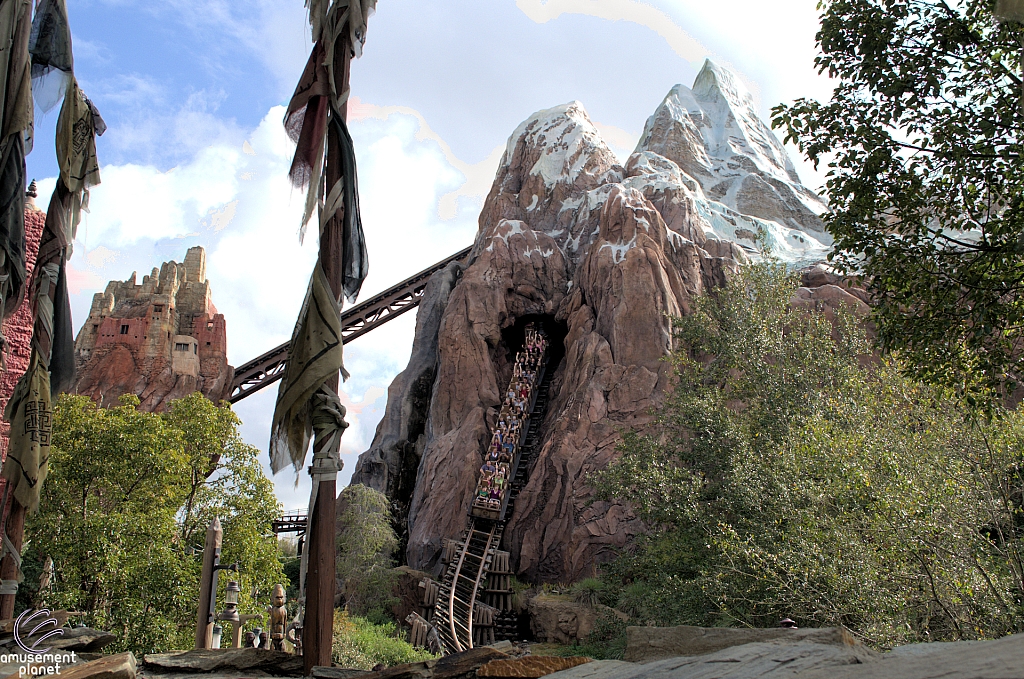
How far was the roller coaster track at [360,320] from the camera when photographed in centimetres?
3078

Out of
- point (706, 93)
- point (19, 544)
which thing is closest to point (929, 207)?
point (19, 544)

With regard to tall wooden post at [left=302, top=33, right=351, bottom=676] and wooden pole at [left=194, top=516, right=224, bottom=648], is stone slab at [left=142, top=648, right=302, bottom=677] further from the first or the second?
wooden pole at [left=194, top=516, right=224, bottom=648]

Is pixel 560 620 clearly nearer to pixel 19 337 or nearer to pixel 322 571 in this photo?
pixel 19 337

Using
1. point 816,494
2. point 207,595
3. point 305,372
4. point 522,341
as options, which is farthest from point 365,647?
point 522,341

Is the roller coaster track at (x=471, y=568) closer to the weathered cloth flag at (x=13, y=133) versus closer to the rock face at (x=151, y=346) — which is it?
the weathered cloth flag at (x=13, y=133)

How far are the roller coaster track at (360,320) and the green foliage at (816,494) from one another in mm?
17188

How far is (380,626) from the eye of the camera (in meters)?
17.0

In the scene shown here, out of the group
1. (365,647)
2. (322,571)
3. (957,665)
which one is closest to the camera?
(957,665)

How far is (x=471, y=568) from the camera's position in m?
19.1

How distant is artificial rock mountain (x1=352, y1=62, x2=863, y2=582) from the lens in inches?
792

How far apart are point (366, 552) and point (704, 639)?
17588 millimetres

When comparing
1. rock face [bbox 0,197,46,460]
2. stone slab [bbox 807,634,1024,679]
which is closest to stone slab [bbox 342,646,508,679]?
stone slab [bbox 807,634,1024,679]

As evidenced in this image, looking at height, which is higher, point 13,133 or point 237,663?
point 13,133

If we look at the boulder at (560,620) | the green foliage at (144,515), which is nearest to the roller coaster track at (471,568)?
the boulder at (560,620)
